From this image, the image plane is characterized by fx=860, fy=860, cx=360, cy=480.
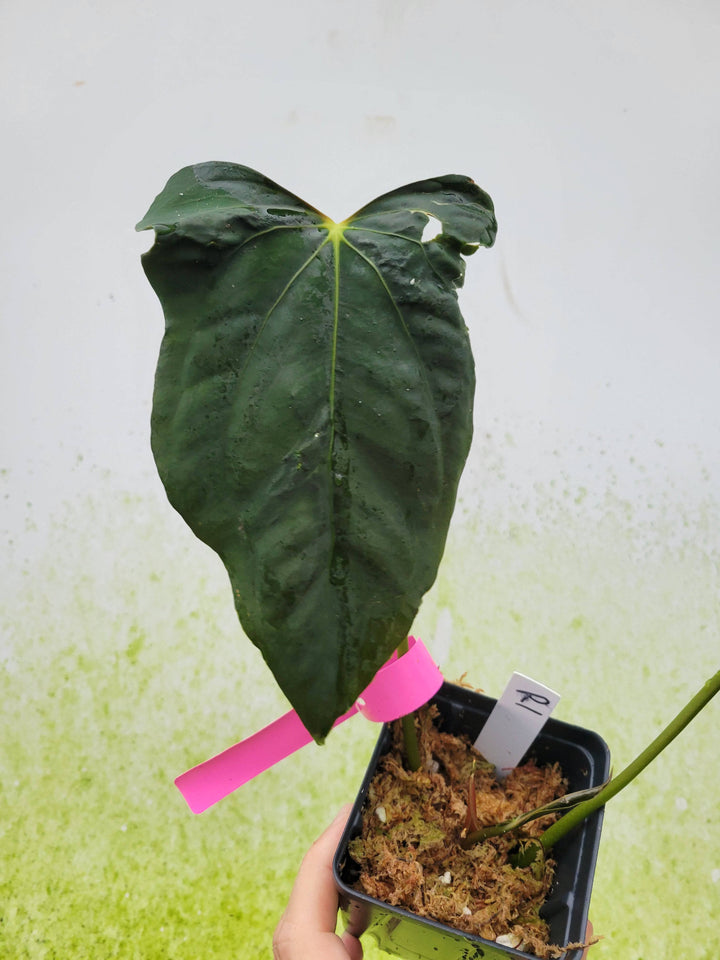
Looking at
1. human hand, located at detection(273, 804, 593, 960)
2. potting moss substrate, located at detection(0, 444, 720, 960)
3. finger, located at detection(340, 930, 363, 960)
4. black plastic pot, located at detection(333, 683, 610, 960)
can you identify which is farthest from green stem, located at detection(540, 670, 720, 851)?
potting moss substrate, located at detection(0, 444, 720, 960)

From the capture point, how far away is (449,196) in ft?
2.12

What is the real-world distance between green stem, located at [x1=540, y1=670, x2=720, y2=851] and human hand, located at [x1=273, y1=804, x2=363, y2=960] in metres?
0.22

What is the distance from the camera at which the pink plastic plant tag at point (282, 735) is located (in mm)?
764

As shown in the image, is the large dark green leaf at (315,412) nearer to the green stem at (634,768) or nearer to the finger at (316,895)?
the green stem at (634,768)

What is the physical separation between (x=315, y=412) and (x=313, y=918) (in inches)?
21.3

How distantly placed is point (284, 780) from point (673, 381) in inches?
31.8

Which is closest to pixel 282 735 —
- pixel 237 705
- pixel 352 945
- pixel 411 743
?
pixel 411 743

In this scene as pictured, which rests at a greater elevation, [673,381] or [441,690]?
[673,381]

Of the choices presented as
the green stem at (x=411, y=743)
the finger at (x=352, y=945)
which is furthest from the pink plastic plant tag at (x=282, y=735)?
the finger at (x=352, y=945)

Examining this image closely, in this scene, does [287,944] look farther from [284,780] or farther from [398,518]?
[398,518]

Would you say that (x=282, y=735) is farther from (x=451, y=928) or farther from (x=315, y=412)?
(x=315, y=412)

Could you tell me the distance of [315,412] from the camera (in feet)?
1.89

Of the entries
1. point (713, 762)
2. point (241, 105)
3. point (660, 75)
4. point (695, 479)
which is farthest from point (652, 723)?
point (241, 105)

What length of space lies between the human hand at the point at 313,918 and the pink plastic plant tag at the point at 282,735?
16 centimetres
